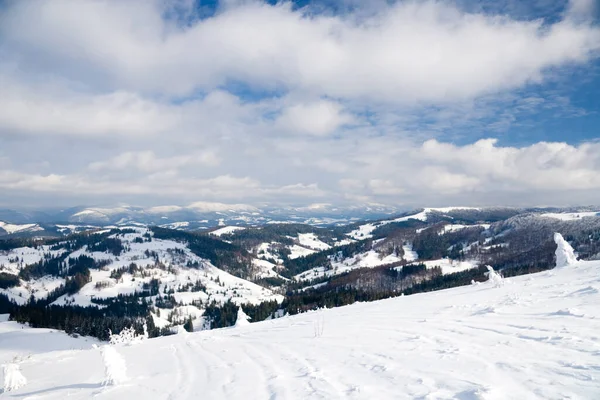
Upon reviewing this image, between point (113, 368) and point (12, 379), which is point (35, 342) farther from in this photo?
point (113, 368)

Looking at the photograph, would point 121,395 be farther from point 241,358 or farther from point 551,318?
point 551,318

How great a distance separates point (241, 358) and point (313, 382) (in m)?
5.59

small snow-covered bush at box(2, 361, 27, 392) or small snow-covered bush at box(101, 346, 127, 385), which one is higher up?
small snow-covered bush at box(101, 346, 127, 385)

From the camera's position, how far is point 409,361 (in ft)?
28.7

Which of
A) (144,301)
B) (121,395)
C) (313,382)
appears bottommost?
(144,301)

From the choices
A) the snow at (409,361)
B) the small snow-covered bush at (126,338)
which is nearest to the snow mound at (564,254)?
the snow at (409,361)

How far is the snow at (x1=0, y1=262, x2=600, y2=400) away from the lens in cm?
661

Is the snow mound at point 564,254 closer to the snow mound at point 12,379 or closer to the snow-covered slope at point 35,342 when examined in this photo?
the snow mound at point 12,379

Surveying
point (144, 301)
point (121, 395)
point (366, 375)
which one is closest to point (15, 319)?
point (144, 301)

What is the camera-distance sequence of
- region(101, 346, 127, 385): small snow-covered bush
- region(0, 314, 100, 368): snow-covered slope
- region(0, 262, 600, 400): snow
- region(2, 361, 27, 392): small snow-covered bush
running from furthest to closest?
region(0, 314, 100, 368): snow-covered slope < region(2, 361, 27, 392): small snow-covered bush < region(101, 346, 127, 385): small snow-covered bush < region(0, 262, 600, 400): snow

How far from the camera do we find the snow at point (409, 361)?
21.7 feet

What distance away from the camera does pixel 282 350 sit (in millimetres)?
12844

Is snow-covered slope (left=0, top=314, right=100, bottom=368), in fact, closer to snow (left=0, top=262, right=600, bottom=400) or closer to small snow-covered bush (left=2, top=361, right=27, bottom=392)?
small snow-covered bush (left=2, top=361, right=27, bottom=392)

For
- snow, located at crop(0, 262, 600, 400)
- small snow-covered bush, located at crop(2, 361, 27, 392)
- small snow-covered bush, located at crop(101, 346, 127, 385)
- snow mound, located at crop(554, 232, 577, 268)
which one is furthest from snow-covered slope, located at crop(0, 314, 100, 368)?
snow mound, located at crop(554, 232, 577, 268)
